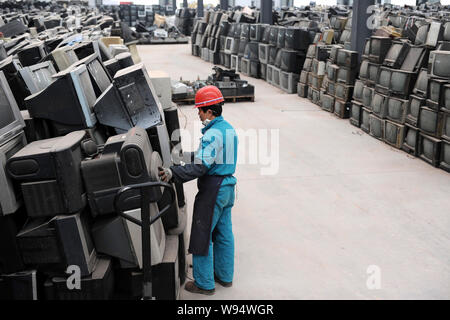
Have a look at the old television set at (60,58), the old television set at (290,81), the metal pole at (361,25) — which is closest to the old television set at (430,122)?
the metal pole at (361,25)

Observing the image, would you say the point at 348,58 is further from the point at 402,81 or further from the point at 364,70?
the point at 402,81

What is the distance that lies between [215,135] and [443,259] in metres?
2.50

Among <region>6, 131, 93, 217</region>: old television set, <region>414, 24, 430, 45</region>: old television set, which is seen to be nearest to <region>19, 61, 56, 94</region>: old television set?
<region>6, 131, 93, 217</region>: old television set

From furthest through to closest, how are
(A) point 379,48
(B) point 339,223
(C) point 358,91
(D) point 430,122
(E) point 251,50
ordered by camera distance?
(E) point 251,50, (C) point 358,91, (A) point 379,48, (D) point 430,122, (B) point 339,223

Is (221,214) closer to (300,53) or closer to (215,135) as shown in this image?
(215,135)

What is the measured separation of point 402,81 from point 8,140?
618cm

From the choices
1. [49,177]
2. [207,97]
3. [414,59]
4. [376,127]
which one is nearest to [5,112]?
[49,177]

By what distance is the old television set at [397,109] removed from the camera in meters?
7.54

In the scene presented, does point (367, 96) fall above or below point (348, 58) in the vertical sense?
below

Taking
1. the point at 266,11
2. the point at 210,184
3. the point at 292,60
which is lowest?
the point at 210,184

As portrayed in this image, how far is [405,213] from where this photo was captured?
5.35 m

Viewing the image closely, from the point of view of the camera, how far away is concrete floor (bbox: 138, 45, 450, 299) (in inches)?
155

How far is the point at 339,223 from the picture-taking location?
5.08m

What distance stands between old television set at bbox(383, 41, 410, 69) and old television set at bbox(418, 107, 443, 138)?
116 cm
